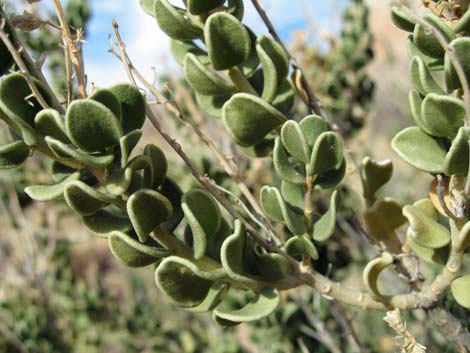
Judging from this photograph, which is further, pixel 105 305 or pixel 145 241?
pixel 105 305

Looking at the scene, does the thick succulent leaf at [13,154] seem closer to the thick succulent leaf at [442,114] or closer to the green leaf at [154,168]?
the green leaf at [154,168]

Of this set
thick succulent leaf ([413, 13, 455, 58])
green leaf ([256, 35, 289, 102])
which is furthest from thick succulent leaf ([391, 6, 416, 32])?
green leaf ([256, 35, 289, 102])

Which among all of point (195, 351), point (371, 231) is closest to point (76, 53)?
point (371, 231)

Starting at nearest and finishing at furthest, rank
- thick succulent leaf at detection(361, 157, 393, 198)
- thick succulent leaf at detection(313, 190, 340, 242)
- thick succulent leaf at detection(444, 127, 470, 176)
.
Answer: thick succulent leaf at detection(444, 127, 470, 176) → thick succulent leaf at detection(313, 190, 340, 242) → thick succulent leaf at detection(361, 157, 393, 198)

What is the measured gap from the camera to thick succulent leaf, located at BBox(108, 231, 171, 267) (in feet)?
1.85

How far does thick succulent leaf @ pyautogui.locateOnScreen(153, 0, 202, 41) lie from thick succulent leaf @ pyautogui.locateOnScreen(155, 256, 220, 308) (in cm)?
28

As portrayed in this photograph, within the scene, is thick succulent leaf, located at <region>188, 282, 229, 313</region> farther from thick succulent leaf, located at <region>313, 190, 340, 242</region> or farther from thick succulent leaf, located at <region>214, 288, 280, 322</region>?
thick succulent leaf, located at <region>313, 190, 340, 242</region>

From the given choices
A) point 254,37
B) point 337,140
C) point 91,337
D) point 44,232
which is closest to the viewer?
point 337,140

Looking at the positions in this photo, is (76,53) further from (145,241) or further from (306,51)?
(306,51)

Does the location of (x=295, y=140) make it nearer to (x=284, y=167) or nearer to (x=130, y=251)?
(x=284, y=167)

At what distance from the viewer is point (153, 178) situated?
2.07 feet

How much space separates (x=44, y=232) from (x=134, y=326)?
66 centimetres

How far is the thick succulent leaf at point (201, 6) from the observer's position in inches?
25.4

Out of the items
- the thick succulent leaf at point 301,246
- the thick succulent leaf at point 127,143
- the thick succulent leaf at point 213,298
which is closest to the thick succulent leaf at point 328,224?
the thick succulent leaf at point 301,246
